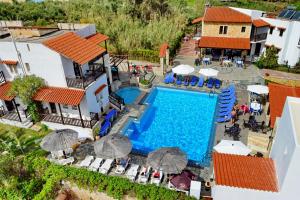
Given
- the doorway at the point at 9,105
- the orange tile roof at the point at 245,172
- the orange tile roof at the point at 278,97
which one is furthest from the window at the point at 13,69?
the orange tile roof at the point at 278,97

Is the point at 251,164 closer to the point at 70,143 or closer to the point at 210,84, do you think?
the point at 70,143

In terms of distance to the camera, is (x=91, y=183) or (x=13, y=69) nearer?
(x=91, y=183)

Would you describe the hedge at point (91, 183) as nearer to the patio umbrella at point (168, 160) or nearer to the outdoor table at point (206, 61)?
the patio umbrella at point (168, 160)

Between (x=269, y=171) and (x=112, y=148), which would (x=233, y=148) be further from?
(x=112, y=148)

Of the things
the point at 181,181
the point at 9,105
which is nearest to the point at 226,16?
the point at 181,181

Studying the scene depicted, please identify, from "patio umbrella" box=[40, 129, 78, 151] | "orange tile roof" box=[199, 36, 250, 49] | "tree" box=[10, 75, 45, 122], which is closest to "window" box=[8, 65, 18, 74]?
"tree" box=[10, 75, 45, 122]
